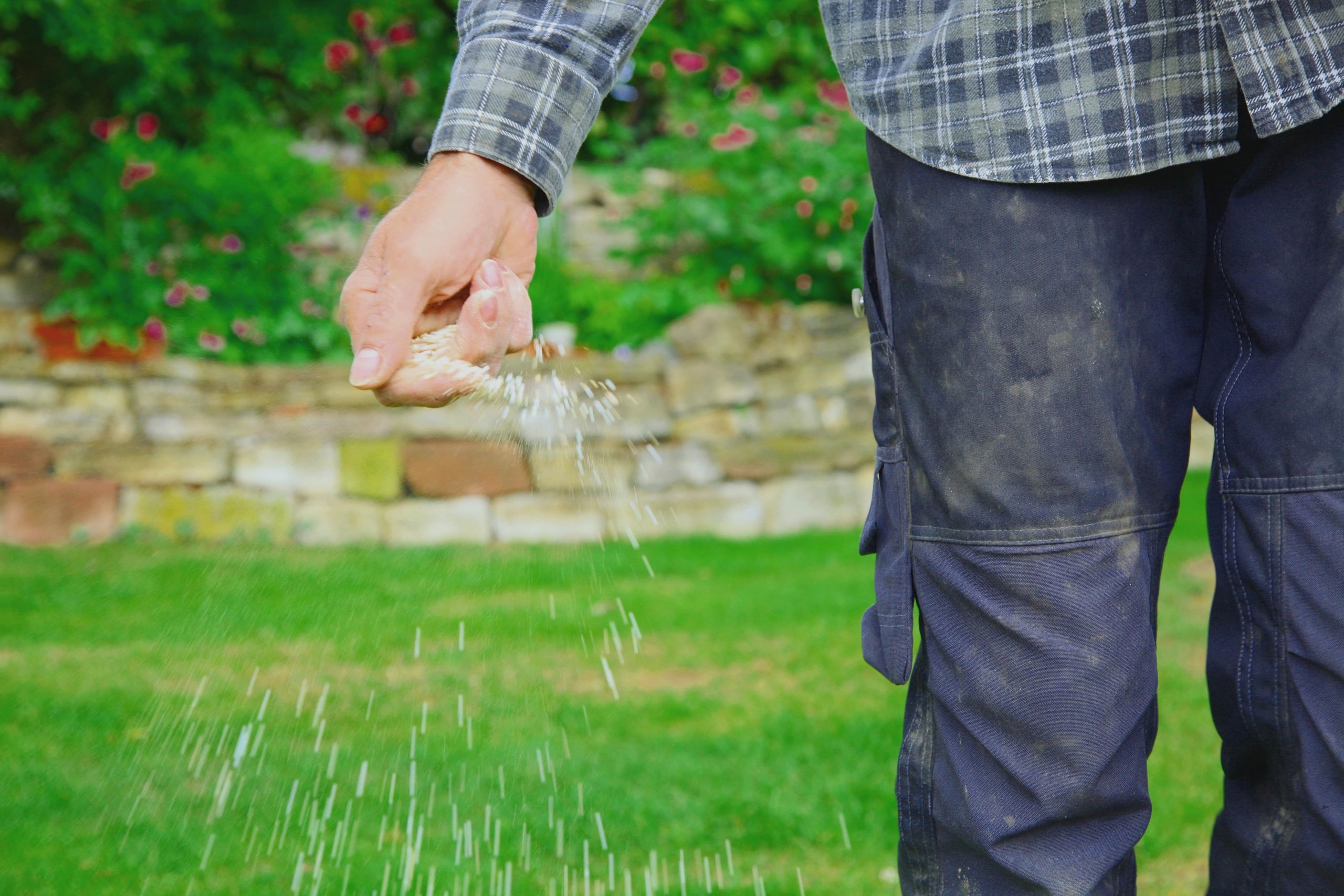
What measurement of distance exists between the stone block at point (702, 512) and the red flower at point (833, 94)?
2.35 m

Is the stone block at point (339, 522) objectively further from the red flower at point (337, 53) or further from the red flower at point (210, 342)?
the red flower at point (337, 53)

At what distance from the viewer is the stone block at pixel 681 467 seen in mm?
5227

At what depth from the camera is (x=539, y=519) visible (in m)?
4.99

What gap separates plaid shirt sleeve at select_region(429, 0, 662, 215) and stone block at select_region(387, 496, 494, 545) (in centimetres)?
377

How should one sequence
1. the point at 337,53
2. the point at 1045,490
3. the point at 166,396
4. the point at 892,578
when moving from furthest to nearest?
1. the point at 337,53
2. the point at 166,396
3. the point at 892,578
4. the point at 1045,490

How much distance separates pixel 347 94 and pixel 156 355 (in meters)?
2.50

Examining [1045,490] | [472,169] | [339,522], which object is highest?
[472,169]

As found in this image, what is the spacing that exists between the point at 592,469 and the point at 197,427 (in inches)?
65.4

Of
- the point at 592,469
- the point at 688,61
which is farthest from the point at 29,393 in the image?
the point at 688,61

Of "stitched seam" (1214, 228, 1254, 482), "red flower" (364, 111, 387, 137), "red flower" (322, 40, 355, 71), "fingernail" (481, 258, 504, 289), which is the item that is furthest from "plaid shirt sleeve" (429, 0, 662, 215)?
"red flower" (364, 111, 387, 137)

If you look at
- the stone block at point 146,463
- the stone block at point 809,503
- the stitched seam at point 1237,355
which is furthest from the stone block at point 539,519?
Result: the stitched seam at point 1237,355

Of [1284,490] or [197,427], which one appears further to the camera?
[197,427]

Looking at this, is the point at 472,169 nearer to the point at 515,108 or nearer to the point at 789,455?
the point at 515,108

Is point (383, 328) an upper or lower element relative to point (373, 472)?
upper
